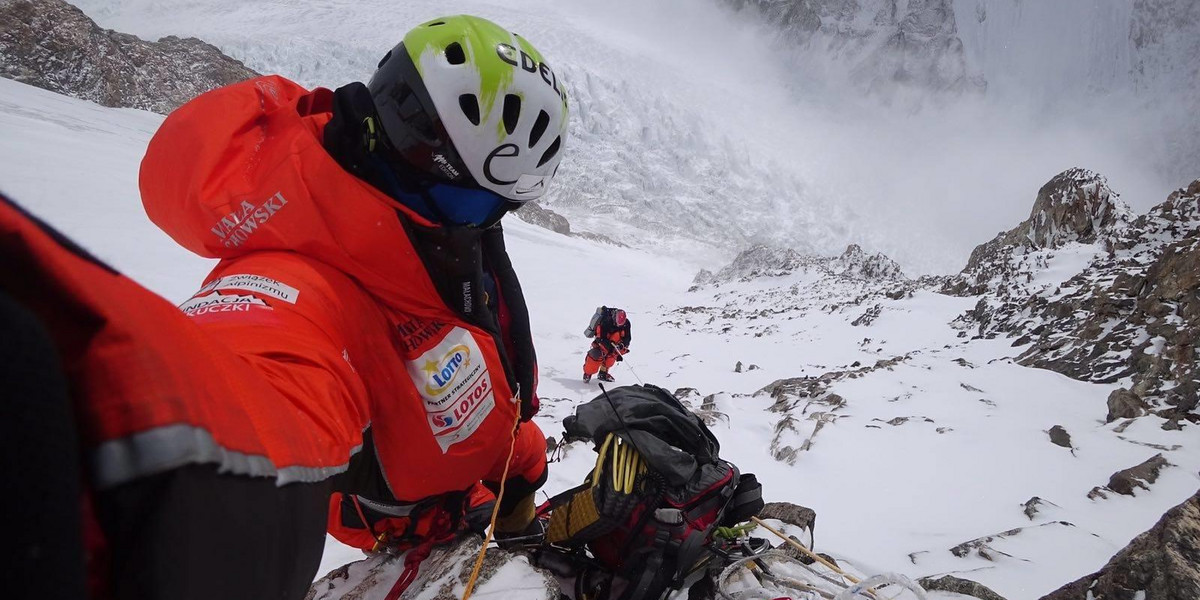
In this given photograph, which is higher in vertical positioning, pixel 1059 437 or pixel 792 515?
pixel 1059 437

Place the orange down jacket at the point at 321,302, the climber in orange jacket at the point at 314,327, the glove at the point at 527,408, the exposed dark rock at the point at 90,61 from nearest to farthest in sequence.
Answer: the climber in orange jacket at the point at 314,327
the orange down jacket at the point at 321,302
the glove at the point at 527,408
the exposed dark rock at the point at 90,61

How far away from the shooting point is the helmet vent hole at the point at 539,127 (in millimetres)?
1786

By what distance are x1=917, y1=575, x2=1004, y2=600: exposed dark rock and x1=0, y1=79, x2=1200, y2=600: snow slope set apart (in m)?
0.23

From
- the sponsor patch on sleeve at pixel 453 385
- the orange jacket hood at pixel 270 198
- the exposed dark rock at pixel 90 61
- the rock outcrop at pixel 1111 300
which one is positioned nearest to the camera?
the orange jacket hood at pixel 270 198

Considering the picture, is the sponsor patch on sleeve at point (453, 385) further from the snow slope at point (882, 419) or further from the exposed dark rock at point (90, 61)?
the exposed dark rock at point (90, 61)

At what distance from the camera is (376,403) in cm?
146

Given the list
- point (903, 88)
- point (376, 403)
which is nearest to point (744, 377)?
point (376, 403)

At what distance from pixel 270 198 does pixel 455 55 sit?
28.1 inches

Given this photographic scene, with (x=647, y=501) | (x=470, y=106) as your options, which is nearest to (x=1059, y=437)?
(x=647, y=501)

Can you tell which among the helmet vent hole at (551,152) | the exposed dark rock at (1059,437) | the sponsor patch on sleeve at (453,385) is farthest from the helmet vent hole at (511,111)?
the exposed dark rock at (1059,437)

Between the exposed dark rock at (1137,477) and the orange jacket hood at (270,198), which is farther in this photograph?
the exposed dark rock at (1137,477)

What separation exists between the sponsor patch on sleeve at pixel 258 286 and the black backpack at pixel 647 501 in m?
1.29

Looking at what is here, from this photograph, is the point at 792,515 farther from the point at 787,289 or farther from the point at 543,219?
the point at 543,219

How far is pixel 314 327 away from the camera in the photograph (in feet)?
3.69
